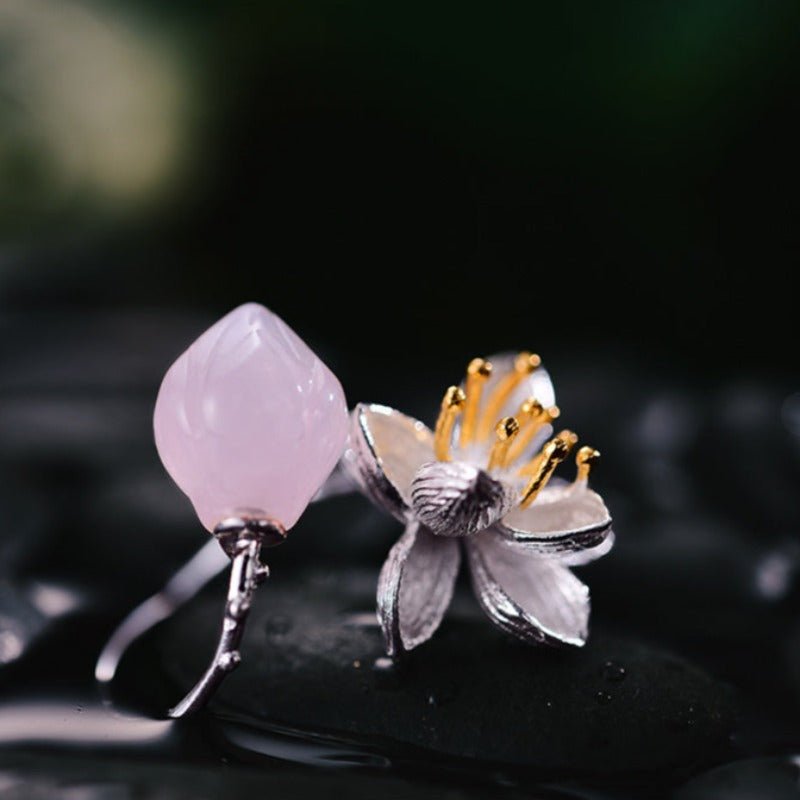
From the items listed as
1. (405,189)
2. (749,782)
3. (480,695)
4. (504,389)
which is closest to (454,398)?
(504,389)

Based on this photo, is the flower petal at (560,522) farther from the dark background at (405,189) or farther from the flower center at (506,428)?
the dark background at (405,189)

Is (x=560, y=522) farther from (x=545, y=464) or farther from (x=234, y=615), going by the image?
(x=234, y=615)

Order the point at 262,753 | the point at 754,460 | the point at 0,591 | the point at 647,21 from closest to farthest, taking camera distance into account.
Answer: the point at 262,753
the point at 0,591
the point at 754,460
the point at 647,21

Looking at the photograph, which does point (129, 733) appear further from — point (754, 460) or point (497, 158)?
point (497, 158)

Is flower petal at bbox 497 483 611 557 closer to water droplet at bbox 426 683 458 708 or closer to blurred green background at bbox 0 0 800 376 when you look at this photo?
water droplet at bbox 426 683 458 708

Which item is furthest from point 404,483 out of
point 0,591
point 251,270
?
point 251,270

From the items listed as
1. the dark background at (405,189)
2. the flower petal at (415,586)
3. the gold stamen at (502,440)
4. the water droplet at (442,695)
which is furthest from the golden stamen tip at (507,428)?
the dark background at (405,189)
